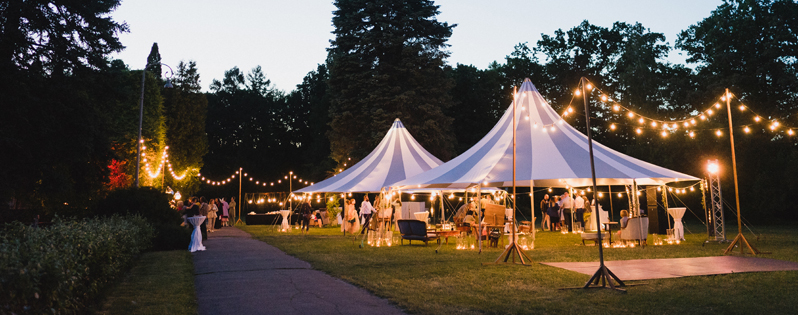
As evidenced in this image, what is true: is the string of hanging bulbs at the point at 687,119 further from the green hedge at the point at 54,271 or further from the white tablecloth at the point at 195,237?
the white tablecloth at the point at 195,237

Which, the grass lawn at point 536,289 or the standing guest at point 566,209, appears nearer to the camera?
the grass lawn at point 536,289

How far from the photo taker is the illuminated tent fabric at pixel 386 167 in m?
18.0

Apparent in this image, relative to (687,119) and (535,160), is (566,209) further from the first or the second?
(535,160)

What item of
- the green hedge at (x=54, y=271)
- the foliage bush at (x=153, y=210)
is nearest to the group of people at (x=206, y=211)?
the foliage bush at (x=153, y=210)

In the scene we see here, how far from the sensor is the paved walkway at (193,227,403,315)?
546 cm

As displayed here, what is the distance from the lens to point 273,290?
6.57 metres

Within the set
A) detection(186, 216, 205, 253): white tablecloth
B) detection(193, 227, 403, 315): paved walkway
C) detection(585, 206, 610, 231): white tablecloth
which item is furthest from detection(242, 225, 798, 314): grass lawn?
detection(585, 206, 610, 231): white tablecloth

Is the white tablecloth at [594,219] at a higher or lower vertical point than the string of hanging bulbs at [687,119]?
lower

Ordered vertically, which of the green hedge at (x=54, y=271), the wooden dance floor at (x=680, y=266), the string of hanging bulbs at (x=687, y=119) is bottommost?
the wooden dance floor at (x=680, y=266)

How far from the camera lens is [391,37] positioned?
1083 inches

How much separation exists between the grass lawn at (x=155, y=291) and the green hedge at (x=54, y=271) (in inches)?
9.8

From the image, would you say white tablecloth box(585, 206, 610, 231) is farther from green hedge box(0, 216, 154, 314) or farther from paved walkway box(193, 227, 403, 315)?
green hedge box(0, 216, 154, 314)

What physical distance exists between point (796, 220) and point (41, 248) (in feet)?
94.2

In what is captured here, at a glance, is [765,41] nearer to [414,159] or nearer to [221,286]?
[414,159]
